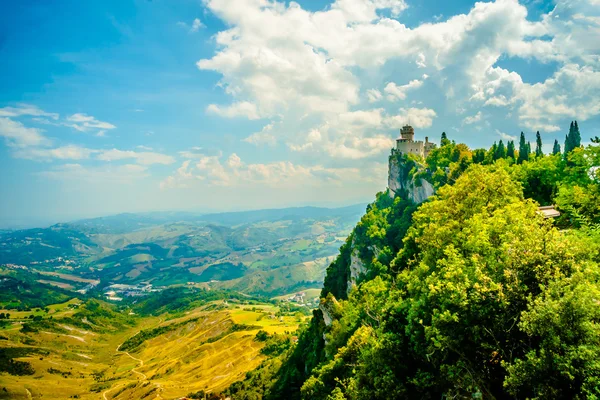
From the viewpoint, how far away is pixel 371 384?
88.4 feet

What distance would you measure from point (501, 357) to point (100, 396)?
175 metres

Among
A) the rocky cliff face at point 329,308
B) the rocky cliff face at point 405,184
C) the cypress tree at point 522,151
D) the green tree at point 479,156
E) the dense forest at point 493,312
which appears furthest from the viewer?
the rocky cliff face at point 405,184

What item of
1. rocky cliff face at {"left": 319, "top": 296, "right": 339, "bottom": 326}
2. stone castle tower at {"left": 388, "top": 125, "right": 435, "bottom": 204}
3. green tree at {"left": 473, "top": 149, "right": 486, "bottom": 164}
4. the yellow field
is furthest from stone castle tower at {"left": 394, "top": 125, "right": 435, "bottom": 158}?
the yellow field

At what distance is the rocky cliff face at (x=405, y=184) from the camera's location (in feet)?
302

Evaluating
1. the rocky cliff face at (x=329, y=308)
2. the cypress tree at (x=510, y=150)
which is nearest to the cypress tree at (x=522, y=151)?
the cypress tree at (x=510, y=150)

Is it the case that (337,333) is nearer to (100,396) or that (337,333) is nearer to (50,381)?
(100,396)

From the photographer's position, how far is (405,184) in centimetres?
10719

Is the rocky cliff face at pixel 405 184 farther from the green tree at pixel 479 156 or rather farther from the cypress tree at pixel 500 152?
the cypress tree at pixel 500 152

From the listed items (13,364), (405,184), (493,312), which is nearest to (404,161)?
(405,184)

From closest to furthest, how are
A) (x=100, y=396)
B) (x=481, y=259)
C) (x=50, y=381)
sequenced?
(x=481, y=259), (x=100, y=396), (x=50, y=381)

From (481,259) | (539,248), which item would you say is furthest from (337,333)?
(539,248)

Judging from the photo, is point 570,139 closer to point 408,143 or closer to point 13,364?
point 408,143

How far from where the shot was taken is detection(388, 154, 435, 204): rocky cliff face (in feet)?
302

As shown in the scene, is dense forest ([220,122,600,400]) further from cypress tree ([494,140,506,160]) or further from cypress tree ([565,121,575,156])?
cypress tree ([565,121,575,156])
